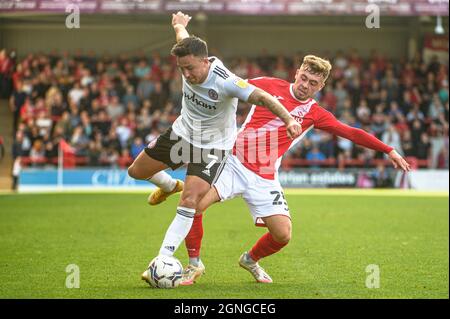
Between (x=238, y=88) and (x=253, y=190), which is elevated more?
(x=238, y=88)

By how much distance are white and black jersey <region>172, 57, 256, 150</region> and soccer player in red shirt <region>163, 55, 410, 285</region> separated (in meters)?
0.35

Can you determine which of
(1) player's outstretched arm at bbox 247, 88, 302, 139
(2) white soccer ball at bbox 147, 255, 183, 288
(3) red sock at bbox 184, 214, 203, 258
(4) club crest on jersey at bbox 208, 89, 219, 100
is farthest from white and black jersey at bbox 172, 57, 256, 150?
(2) white soccer ball at bbox 147, 255, 183, 288

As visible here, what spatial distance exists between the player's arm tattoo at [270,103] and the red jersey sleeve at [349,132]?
1.30m

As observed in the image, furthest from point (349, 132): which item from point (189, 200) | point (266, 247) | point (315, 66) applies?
point (189, 200)

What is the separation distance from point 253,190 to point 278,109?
141cm

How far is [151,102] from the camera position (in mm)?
26266

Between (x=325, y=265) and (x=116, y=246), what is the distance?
2914mm

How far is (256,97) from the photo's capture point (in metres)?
7.20

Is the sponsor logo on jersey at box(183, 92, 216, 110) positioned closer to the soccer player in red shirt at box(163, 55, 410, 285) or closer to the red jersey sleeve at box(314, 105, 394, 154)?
the soccer player in red shirt at box(163, 55, 410, 285)

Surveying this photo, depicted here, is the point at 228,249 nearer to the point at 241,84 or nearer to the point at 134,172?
the point at 134,172

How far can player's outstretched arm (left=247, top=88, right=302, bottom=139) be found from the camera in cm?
671

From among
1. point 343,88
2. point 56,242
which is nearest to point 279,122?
point 56,242

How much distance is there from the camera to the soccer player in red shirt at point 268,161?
8.09 m

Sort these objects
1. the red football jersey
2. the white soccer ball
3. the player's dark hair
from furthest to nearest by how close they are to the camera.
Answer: the red football jersey
the white soccer ball
the player's dark hair
